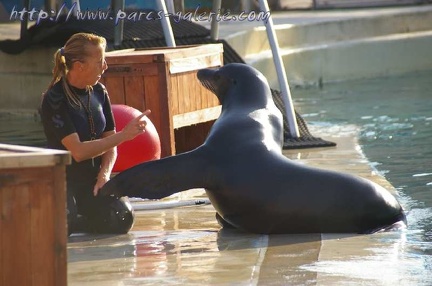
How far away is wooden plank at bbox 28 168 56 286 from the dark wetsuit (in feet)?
6.31

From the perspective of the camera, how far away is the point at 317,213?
6020mm

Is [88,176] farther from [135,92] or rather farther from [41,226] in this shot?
[41,226]

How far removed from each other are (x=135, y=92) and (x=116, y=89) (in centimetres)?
14

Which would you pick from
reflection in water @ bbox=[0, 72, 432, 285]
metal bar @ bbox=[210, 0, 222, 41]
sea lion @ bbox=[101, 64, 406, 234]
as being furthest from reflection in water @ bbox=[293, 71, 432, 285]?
metal bar @ bbox=[210, 0, 222, 41]

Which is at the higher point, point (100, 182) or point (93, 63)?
point (93, 63)

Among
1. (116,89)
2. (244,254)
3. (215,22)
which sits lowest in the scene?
(244,254)

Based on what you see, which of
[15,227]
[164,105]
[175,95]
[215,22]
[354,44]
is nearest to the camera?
[15,227]

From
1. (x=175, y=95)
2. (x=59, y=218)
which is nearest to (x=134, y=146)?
(x=175, y=95)

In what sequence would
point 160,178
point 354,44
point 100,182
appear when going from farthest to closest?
point 354,44 < point 160,178 < point 100,182

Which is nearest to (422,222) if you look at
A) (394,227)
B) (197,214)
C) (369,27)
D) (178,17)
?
(394,227)

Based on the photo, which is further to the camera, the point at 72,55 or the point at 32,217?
the point at 72,55

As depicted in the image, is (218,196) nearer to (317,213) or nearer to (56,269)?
(317,213)

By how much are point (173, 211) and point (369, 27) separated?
12.0m

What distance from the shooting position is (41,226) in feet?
12.5
